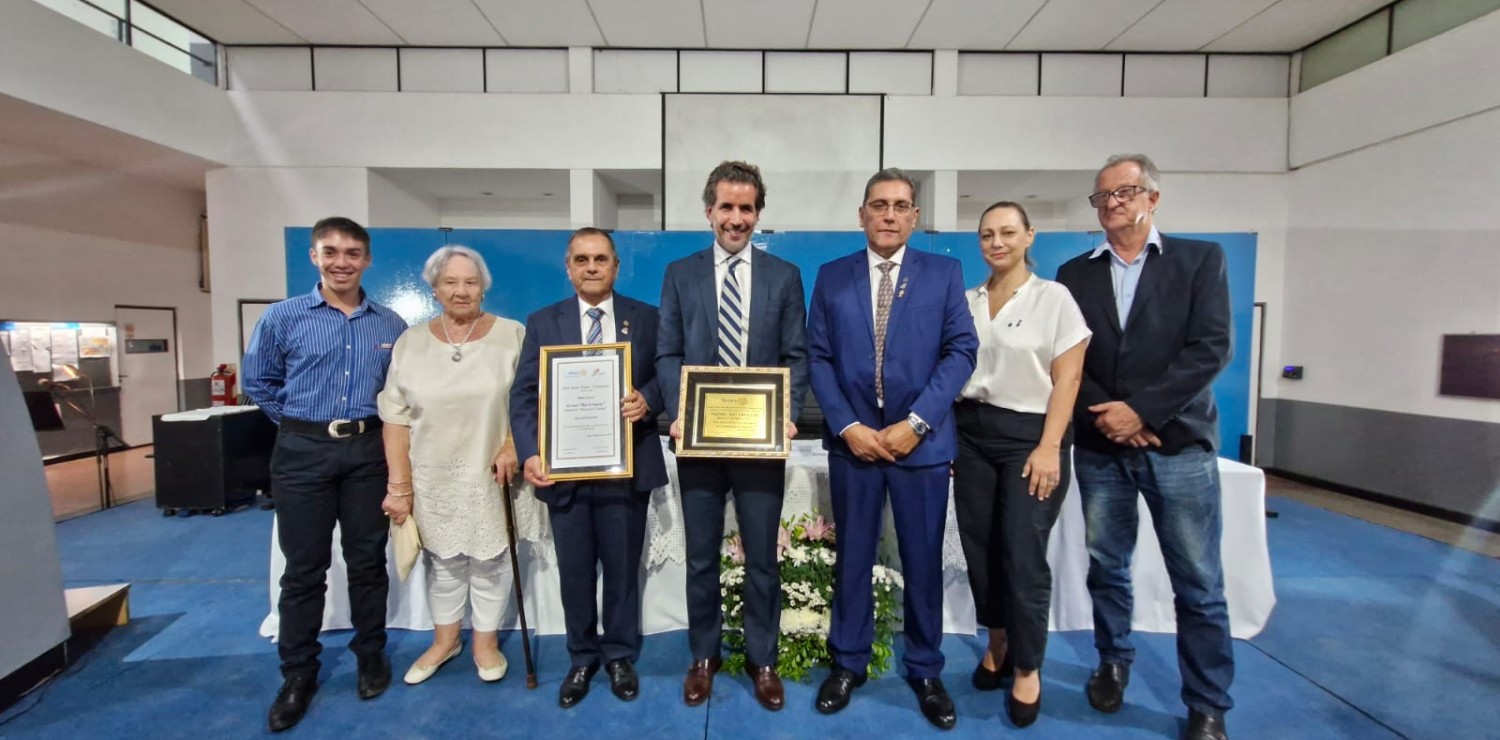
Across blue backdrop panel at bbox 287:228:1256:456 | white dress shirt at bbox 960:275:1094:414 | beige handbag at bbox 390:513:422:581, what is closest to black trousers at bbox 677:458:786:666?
white dress shirt at bbox 960:275:1094:414

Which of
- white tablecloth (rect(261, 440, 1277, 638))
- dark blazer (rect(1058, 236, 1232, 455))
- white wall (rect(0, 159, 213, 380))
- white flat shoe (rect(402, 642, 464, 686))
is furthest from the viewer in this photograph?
white wall (rect(0, 159, 213, 380))

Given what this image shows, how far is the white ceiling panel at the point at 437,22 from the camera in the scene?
5.30 meters

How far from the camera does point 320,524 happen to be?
6.70 ft

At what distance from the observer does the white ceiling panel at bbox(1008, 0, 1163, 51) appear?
5.23 m

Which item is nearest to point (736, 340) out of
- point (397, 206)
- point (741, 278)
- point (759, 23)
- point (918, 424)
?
point (741, 278)

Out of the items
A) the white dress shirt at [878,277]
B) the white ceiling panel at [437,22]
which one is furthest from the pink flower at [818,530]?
the white ceiling panel at [437,22]

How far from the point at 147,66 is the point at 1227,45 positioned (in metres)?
10.2

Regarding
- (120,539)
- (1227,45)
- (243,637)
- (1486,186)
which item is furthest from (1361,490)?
(120,539)

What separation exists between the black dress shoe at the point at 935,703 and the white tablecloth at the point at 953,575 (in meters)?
0.55

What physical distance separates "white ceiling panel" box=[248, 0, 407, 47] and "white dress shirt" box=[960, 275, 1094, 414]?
20.8 feet

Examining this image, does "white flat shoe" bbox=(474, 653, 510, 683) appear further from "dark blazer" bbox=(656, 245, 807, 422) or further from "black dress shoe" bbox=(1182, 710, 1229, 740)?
"black dress shoe" bbox=(1182, 710, 1229, 740)

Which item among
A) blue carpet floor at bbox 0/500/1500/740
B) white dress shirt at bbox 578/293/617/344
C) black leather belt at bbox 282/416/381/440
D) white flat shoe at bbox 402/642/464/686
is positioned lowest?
blue carpet floor at bbox 0/500/1500/740

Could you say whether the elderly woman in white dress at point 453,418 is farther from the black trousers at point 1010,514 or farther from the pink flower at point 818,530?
the black trousers at point 1010,514

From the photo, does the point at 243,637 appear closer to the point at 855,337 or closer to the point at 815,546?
the point at 815,546
